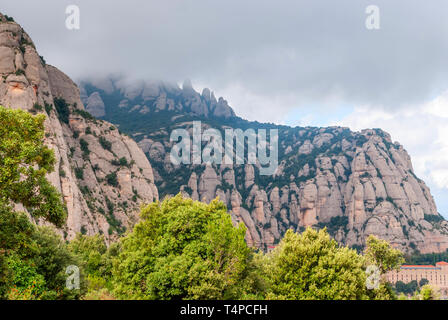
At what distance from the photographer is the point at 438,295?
2992 centimetres

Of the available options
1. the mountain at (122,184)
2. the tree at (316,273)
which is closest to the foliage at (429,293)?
the tree at (316,273)

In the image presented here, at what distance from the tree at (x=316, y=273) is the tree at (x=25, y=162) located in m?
19.5

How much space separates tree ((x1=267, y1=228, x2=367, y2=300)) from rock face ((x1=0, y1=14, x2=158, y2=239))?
62.1 metres

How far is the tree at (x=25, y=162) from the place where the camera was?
24.4 metres

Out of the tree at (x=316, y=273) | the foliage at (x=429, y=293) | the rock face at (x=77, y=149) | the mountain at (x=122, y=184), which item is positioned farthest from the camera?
the mountain at (x=122, y=184)

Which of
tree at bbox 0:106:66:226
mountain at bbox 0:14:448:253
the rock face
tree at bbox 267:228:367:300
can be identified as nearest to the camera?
tree at bbox 0:106:66:226

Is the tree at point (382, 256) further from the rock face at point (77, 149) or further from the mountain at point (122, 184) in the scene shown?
the rock face at point (77, 149)

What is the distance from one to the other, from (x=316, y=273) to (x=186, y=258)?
1137 cm

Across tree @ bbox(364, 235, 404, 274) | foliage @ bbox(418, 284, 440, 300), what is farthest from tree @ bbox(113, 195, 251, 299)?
tree @ bbox(364, 235, 404, 274)

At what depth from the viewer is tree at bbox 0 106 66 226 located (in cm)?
2439

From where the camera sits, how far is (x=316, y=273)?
1202 inches

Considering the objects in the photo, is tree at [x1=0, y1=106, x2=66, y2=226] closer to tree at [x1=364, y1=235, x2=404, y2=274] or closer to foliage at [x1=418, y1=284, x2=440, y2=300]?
foliage at [x1=418, y1=284, x2=440, y2=300]

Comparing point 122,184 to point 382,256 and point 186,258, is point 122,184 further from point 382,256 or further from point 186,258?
point 186,258
